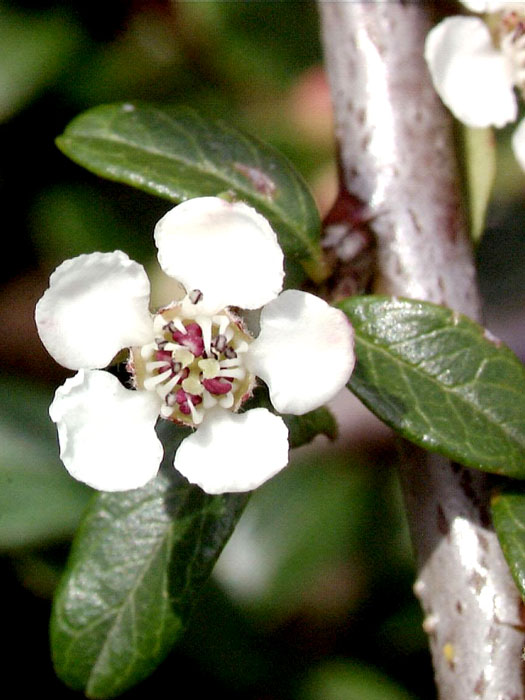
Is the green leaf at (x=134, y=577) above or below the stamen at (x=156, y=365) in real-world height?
below

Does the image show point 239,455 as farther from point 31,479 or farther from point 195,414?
point 31,479

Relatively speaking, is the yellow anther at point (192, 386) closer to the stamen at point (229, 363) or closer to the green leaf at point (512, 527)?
the stamen at point (229, 363)

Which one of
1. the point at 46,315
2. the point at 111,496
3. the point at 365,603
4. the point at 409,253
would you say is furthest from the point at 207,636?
the point at 46,315

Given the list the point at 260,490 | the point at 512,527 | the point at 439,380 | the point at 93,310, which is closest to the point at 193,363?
the point at 93,310

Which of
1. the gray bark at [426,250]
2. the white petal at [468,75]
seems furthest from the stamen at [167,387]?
the white petal at [468,75]

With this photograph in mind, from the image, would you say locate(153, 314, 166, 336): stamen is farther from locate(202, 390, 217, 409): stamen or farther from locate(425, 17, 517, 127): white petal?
locate(425, 17, 517, 127): white petal

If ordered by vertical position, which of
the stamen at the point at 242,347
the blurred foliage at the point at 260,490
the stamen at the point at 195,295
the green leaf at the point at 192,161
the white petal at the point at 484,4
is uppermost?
the white petal at the point at 484,4

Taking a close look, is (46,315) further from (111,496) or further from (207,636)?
(207,636)

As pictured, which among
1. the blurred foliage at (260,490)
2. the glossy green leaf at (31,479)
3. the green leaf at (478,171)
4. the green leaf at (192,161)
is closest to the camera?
the green leaf at (192,161)
